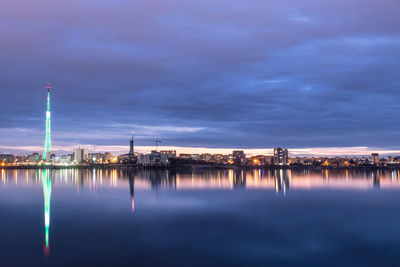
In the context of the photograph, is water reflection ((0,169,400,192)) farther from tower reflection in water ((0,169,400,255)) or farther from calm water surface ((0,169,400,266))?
calm water surface ((0,169,400,266))

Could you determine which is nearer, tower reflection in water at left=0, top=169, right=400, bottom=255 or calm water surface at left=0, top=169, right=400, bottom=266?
calm water surface at left=0, top=169, right=400, bottom=266

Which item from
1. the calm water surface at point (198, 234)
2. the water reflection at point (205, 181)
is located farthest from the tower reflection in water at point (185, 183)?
the calm water surface at point (198, 234)

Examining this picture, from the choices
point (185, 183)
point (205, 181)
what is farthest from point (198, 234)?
point (205, 181)

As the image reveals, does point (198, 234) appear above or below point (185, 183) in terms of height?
above

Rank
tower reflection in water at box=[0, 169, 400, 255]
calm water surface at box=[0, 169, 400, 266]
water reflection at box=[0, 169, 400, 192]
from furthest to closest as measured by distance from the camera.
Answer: water reflection at box=[0, 169, 400, 192]
tower reflection in water at box=[0, 169, 400, 255]
calm water surface at box=[0, 169, 400, 266]

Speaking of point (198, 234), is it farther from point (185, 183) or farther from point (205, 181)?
point (205, 181)

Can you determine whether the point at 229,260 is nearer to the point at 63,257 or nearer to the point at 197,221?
the point at 63,257

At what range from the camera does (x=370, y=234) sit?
74.4 feet

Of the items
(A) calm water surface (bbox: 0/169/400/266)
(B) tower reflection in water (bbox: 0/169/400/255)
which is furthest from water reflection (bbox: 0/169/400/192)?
(A) calm water surface (bbox: 0/169/400/266)

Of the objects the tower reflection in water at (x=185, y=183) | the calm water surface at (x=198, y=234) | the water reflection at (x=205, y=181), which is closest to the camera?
the calm water surface at (x=198, y=234)

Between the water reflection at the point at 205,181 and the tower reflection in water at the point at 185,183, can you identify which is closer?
the tower reflection in water at the point at 185,183

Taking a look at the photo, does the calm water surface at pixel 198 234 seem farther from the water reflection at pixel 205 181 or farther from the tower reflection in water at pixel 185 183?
the water reflection at pixel 205 181

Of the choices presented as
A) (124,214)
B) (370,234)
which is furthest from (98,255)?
(370,234)

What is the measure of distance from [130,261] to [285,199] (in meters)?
29.4
